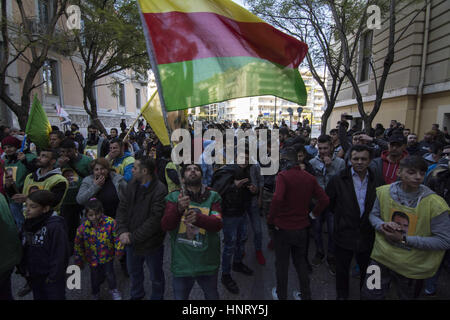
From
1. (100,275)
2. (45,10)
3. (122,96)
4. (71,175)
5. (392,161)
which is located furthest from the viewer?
(122,96)

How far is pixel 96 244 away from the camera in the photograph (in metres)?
2.85

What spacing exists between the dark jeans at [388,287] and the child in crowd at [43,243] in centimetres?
289

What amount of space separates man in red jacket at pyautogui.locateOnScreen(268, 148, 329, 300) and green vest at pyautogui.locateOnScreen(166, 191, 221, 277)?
740 millimetres

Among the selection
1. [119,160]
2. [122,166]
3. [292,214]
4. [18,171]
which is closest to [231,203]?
[292,214]

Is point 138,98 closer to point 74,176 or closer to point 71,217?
point 74,176

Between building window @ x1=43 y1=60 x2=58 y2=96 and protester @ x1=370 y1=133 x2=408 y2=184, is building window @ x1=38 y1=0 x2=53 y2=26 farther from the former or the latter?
Answer: protester @ x1=370 y1=133 x2=408 y2=184

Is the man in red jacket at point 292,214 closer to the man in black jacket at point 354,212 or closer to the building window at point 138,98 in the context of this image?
the man in black jacket at point 354,212

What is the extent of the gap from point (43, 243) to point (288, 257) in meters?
2.40

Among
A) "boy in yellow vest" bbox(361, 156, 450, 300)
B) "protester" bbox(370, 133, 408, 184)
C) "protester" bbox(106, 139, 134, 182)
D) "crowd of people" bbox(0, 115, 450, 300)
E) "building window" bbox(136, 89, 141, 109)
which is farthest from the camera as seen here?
"building window" bbox(136, 89, 141, 109)

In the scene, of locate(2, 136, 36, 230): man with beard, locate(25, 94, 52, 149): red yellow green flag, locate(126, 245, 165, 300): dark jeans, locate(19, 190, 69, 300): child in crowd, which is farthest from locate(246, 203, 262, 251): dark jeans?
locate(25, 94, 52, 149): red yellow green flag

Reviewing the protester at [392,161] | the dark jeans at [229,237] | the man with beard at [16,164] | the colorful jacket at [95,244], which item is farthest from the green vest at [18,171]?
the protester at [392,161]

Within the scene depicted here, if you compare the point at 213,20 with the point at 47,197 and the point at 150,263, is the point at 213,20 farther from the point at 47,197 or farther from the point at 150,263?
the point at 150,263

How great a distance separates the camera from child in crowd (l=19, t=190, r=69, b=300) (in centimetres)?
225

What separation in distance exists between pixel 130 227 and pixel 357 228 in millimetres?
2382
